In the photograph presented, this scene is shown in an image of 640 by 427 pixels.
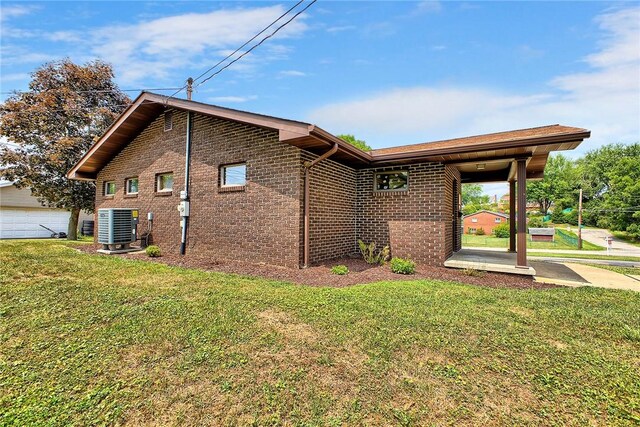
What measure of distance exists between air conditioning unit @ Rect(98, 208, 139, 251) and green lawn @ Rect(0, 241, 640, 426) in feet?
16.5

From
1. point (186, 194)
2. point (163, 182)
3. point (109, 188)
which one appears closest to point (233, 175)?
point (186, 194)

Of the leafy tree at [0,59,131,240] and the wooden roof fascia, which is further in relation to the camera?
the leafy tree at [0,59,131,240]

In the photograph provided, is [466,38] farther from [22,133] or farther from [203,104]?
[22,133]

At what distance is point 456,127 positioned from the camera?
15.1 meters

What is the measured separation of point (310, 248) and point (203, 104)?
479 centimetres

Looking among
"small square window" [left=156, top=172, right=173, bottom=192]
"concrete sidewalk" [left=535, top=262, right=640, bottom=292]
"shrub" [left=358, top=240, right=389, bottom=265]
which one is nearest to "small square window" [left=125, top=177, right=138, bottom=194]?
"small square window" [left=156, top=172, right=173, bottom=192]

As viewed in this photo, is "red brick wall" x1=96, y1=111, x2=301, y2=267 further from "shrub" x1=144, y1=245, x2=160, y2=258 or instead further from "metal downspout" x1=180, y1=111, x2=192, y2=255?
"shrub" x1=144, y1=245, x2=160, y2=258

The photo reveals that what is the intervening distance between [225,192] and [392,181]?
15.4ft

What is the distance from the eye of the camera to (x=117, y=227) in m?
9.18

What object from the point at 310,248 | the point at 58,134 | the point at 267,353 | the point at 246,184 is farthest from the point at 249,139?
the point at 58,134

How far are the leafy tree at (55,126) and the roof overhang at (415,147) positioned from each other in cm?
708

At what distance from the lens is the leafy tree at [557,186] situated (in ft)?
167

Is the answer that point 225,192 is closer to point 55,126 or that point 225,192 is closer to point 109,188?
point 109,188

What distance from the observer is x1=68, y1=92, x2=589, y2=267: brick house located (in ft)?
21.3
